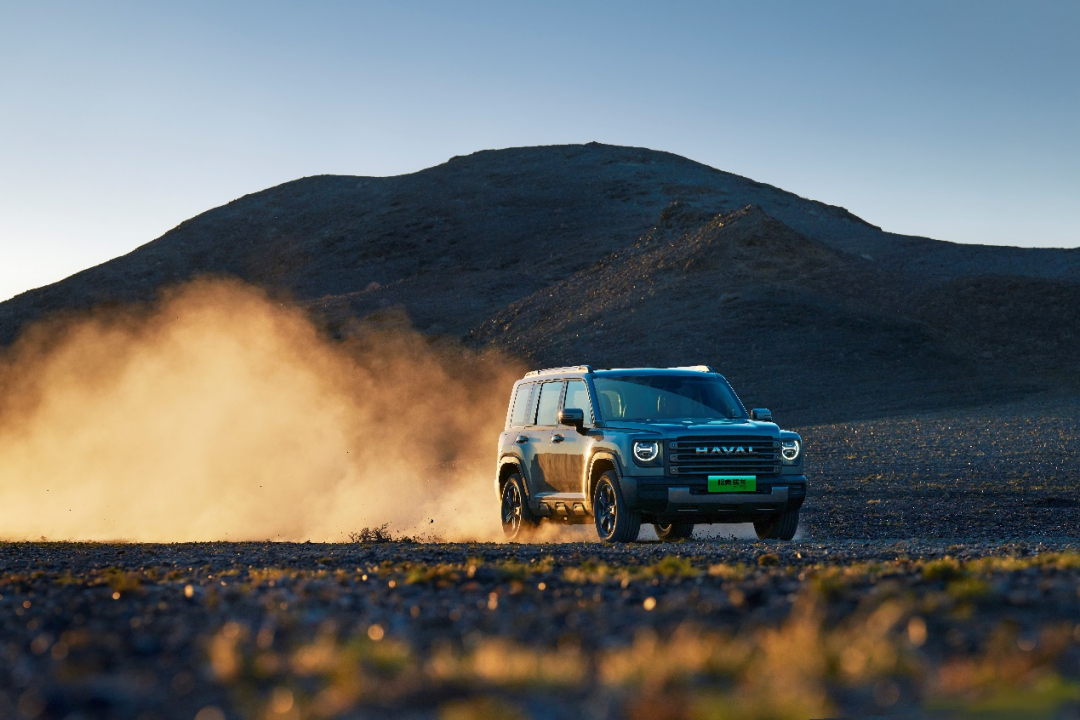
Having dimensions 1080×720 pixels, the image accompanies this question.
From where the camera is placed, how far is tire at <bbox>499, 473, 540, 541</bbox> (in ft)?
53.7

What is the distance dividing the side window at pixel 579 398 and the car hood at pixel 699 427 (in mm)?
369

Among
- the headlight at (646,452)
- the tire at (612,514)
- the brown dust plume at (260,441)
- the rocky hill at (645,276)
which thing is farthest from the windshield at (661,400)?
the rocky hill at (645,276)

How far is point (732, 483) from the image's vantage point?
14.4m

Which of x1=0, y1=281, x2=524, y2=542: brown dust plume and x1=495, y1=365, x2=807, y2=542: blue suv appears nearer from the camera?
x1=495, y1=365, x2=807, y2=542: blue suv

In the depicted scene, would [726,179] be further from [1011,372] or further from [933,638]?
[933,638]

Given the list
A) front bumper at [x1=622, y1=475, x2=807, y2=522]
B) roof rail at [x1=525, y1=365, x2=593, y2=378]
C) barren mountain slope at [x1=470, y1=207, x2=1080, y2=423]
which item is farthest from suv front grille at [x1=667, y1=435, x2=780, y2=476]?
barren mountain slope at [x1=470, y1=207, x2=1080, y2=423]

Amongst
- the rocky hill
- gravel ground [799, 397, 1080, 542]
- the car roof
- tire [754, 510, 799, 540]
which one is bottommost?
gravel ground [799, 397, 1080, 542]

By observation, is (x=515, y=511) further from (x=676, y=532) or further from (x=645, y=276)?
(x=645, y=276)

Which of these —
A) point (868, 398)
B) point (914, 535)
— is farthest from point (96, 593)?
point (868, 398)

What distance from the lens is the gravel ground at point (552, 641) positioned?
4270 mm

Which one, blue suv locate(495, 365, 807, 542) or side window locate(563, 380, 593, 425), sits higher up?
Result: side window locate(563, 380, 593, 425)

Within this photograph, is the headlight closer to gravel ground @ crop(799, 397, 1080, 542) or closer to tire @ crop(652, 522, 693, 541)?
tire @ crop(652, 522, 693, 541)

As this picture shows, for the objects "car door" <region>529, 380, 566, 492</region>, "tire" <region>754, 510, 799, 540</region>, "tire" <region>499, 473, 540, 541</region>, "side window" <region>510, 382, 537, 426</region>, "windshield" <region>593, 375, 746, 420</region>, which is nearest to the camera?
"tire" <region>754, 510, 799, 540</region>

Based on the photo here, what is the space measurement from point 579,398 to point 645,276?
180ft
